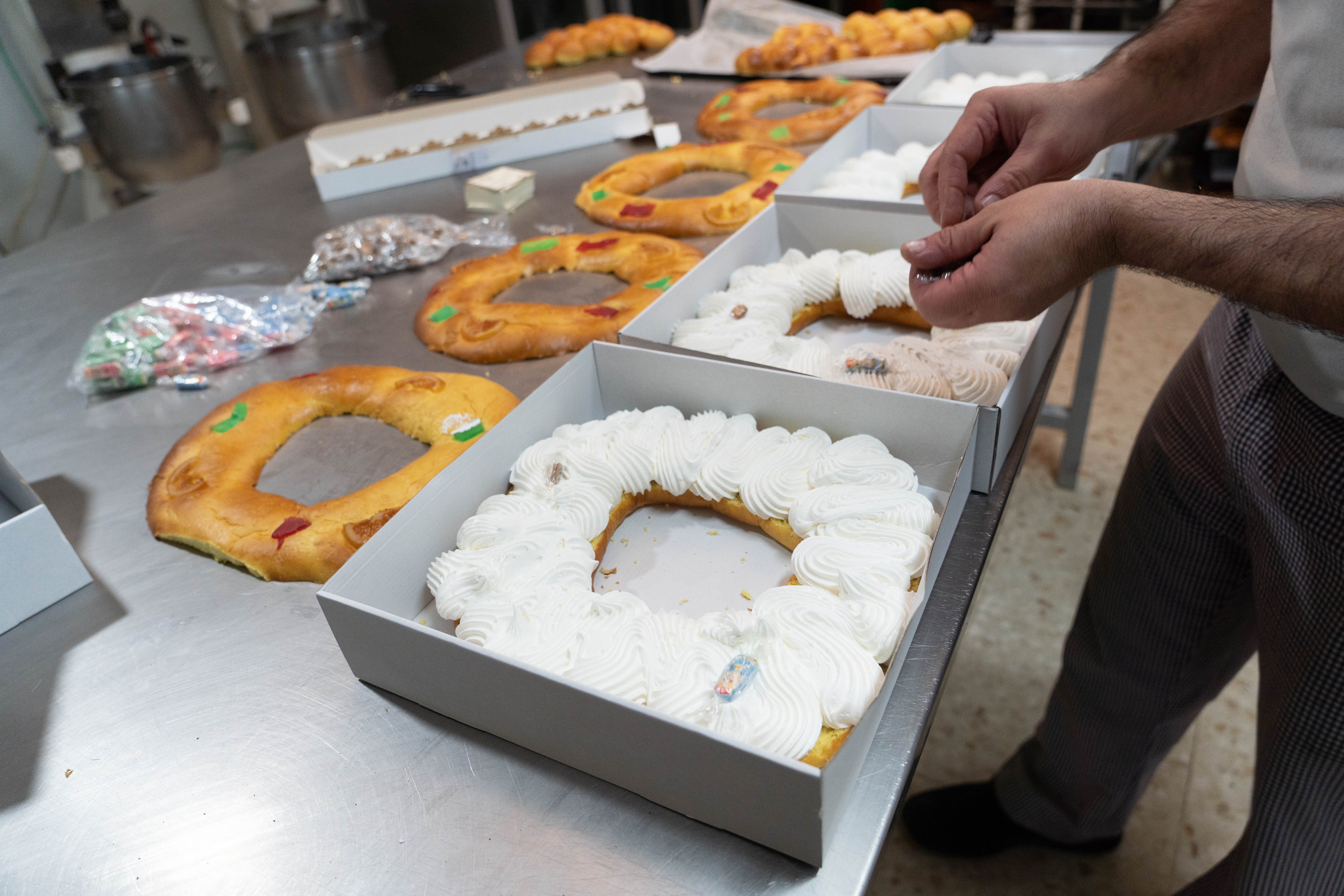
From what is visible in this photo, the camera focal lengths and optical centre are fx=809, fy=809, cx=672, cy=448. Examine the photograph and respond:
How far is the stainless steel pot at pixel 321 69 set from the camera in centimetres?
382

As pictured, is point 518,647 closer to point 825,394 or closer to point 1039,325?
point 825,394

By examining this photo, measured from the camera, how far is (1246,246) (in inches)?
32.7

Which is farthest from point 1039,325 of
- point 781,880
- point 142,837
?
point 142,837

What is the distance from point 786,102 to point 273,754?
2647 mm

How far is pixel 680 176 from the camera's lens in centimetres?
241

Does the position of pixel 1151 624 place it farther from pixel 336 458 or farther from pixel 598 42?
pixel 598 42

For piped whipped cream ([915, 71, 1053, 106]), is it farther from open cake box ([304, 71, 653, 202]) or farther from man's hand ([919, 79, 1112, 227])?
man's hand ([919, 79, 1112, 227])

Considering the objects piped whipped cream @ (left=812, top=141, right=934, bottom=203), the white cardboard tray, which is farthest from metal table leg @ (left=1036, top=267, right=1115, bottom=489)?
the white cardboard tray

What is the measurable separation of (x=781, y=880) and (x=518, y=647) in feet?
1.22

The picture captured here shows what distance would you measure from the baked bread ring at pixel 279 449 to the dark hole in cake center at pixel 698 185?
102cm

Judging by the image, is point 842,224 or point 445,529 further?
point 842,224

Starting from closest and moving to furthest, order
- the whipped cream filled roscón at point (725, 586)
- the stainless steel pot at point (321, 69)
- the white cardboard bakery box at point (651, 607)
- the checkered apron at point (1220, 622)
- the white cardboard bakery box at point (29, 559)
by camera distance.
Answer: the white cardboard bakery box at point (651, 607)
the whipped cream filled roscón at point (725, 586)
the checkered apron at point (1220, 622)
the white cardboard bakery box at point (29, 559)
the stainless steel pot at point (321, 69)

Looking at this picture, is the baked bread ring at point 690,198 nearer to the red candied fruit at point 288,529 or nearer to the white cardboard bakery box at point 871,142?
the white cardboard bakery box at point 871,142

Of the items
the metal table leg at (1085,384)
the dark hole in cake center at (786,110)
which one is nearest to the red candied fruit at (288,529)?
the metal table leg at (1085,384)
